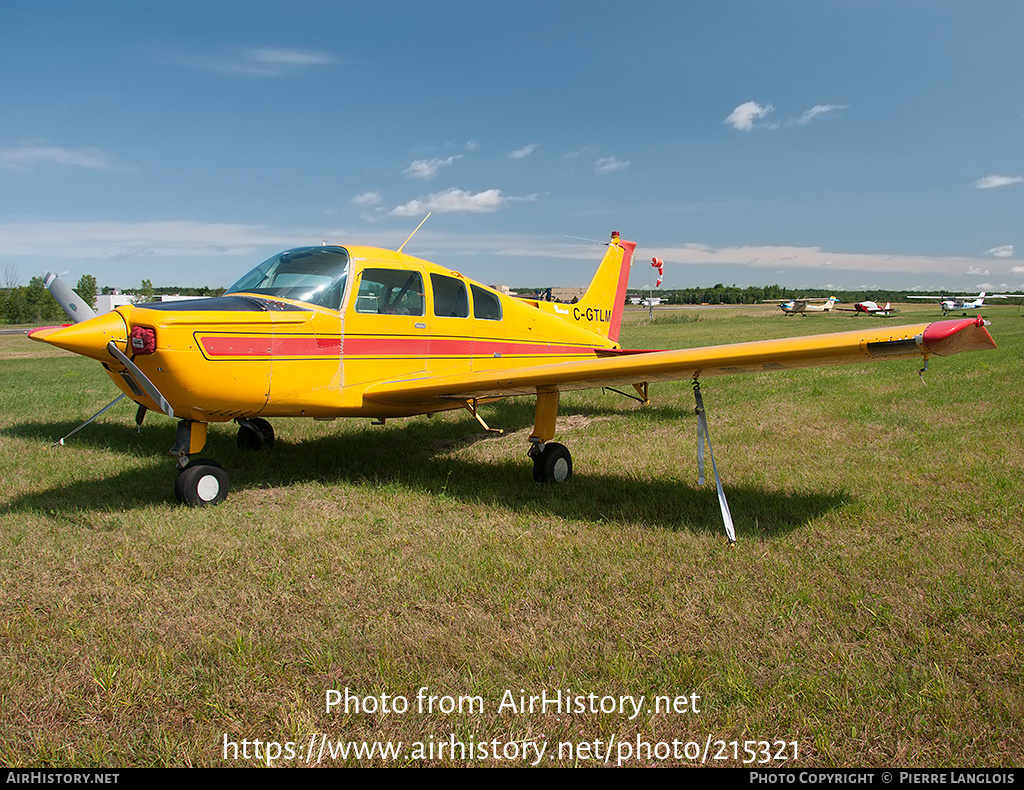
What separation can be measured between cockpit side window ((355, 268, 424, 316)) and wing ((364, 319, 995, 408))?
787 millimetres

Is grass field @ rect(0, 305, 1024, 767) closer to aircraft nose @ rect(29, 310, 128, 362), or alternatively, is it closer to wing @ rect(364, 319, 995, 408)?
wing @ rect(364, 319, 995, 408)

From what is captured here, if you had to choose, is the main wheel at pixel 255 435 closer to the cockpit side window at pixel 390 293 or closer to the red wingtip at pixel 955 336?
the cockpit side window at pixel 390 293

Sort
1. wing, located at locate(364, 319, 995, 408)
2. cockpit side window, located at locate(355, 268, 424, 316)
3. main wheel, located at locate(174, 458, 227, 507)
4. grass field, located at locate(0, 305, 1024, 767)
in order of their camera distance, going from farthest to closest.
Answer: cockpit side window, located at locate(355, 268, 424, 316)
main wheel, located at locate(174, 458, 227, 507)
wing, located at locate(364, 319, 995, 408)
grass field, located at locate(0, 305, 1024, 767)

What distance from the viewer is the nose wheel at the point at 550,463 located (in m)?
6.60

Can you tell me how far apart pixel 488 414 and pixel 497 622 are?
755cm

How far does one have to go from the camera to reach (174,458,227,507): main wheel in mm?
5719

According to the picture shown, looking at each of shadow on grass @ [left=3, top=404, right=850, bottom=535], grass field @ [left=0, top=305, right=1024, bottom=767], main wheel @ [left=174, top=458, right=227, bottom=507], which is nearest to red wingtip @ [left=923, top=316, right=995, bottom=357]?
grass field @ [left=0, top=305, right=1024, bottom=767]

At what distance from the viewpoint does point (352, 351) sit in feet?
21.0

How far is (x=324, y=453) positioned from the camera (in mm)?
8133

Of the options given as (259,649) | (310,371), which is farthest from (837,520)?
(310,371)

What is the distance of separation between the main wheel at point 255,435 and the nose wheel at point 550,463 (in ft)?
13.2

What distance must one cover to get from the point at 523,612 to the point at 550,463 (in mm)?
2975

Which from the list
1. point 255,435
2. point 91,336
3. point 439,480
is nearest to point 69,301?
point 91,336
